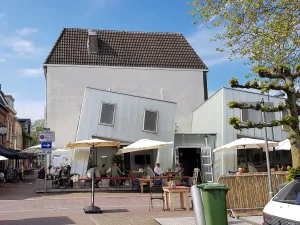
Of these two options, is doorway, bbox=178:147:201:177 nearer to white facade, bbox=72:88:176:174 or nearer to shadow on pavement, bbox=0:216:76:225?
white facade, bbox=72:88:176:174

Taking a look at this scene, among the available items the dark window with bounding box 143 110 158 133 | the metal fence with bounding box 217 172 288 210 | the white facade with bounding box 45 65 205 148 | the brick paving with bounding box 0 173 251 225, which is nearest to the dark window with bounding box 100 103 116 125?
the dark window with bounding box 143 110 158 133

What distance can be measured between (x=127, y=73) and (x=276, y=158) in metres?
13.5

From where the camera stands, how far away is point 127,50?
104ft

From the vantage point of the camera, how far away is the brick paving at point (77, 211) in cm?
1072

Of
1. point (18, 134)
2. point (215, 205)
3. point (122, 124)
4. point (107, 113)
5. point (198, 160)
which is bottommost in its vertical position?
point (215, 205)

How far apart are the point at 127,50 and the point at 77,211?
819 inches

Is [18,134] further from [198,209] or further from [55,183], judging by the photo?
[198,209]

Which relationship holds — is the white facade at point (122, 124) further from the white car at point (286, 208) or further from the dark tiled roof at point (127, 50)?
the white car at point (286, 208)

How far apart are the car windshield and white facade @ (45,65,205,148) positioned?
22.8 m

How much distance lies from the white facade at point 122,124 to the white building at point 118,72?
5.92 metres

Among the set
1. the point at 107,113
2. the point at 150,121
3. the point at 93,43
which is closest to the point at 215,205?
the point at 107,113

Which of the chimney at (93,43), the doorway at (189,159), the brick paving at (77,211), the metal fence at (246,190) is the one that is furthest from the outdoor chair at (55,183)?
the chimney at (93,43)

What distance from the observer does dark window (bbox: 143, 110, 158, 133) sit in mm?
23891

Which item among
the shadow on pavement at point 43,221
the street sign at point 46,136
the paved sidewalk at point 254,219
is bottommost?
the shadow on pavement at point 43,221
